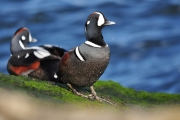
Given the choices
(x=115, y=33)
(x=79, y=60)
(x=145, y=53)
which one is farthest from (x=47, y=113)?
(x=115, y=33)

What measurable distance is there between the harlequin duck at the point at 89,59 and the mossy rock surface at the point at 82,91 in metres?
0.24

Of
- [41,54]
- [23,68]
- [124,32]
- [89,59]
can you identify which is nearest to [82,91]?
[89,59]

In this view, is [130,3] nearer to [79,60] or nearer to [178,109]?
[79,60]

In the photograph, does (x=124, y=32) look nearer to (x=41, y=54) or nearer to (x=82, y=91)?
(x=41, y=54)

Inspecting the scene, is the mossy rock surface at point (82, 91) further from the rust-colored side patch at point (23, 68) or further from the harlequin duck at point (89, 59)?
the rust-colored side patch at point (23, 68)

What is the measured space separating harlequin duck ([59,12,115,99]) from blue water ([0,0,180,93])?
22.3 ft

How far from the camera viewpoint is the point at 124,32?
18.7m

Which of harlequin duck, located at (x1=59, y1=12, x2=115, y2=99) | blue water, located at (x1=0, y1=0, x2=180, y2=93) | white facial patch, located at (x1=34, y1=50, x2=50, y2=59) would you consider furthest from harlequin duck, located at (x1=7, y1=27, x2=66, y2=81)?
blue water, located at (x1=0, y1=0, x2=180, y2=93)

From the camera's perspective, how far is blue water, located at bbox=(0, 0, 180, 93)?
15.6 m

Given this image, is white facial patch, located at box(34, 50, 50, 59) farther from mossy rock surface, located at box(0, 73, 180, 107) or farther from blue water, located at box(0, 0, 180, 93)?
blue water, located at box(0, 0, 180, 93)

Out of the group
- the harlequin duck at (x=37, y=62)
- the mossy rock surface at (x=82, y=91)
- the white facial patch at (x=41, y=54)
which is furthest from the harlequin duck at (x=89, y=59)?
the white facial patch at (x=41, y=54)

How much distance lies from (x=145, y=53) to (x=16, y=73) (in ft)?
24.3

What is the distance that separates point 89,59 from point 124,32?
439 inches

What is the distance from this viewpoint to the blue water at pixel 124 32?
1555 centimetres
